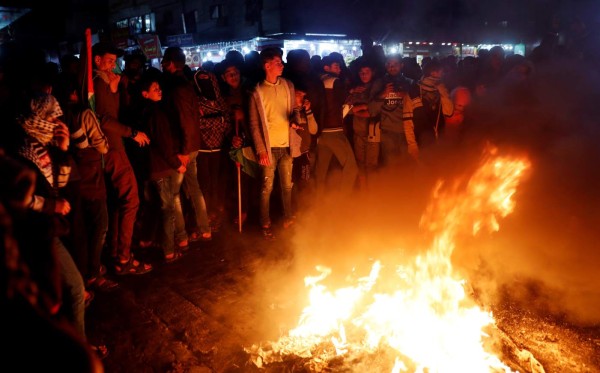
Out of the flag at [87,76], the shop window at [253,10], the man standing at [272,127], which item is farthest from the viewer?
the shop window at [253,10]

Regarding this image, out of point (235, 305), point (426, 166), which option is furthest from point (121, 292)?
point (426, 166)

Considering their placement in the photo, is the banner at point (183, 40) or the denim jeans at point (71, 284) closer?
the denim jeans at point (71, 284)

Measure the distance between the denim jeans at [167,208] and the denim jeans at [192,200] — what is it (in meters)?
0.07

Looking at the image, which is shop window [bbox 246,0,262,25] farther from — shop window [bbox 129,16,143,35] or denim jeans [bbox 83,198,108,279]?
denim jeans [bbox 83,198,108,279]

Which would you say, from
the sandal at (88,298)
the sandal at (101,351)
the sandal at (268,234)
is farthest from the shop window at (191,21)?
the sandal at (101,351)

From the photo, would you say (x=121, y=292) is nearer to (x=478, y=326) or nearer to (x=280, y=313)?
(x=280, y=313)

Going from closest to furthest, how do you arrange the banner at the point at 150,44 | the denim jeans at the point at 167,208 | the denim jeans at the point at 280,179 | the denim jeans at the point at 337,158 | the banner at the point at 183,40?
the denim jeans at the point at 167,208 → the denim jeans at the point at 280,179 → the denim jeans at the point at 337,158 → the banner at the point at 150,44 → the banner at the point at 183,40

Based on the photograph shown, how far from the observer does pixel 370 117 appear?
7.75m

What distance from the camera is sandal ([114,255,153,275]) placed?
5.49 metres

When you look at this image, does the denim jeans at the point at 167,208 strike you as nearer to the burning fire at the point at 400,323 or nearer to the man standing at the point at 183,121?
the man standing at the point at 183,121

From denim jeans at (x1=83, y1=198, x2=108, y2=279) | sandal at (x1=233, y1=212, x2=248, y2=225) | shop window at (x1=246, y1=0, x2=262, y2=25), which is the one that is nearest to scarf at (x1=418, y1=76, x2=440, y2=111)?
sandal at (x1=233, y1=212, x2=248, y2=225)

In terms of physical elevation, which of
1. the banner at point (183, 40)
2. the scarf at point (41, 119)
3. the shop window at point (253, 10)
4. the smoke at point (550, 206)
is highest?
the shop window at point (253, 10)

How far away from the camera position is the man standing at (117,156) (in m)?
4.96

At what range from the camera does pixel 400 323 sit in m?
3.97
